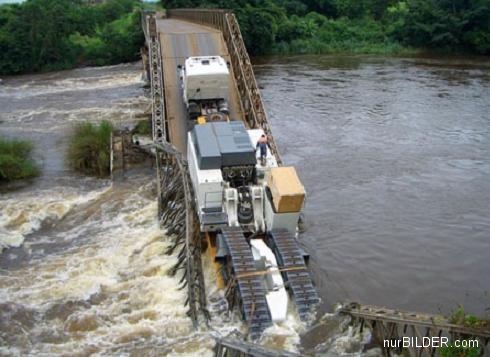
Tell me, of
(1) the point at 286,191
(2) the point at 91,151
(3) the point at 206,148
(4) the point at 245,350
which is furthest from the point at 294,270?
(2) the point at 91,151

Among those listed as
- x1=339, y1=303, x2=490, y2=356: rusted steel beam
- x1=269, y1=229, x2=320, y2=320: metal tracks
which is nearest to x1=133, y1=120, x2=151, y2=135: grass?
x1=269, y1=229, x2=320, y2=320: metal tracks

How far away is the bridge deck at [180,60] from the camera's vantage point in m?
25.6

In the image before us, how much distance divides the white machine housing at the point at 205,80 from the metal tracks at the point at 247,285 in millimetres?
10116

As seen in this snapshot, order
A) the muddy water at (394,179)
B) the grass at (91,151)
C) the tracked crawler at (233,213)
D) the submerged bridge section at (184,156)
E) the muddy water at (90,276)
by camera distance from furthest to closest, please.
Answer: the grass at (91,151) → the muddy water at (394,179) → the tracked crawler at (233,213) → the muddy water at (90,276) → the submerged bridge section at (184,156)

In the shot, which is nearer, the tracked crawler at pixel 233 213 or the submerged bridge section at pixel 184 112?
the tracked crawler at pixel 233 213

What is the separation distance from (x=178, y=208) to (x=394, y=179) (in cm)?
958

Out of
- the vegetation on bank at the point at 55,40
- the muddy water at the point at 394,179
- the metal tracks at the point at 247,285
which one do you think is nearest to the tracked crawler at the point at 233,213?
the metal tracks at the point at 247,285

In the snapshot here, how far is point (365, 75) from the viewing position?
4456cm

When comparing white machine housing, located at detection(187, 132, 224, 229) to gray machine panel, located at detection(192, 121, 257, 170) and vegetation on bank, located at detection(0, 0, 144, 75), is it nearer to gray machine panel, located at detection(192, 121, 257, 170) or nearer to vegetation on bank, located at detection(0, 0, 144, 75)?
gray machine panel, located at detection(192, 121, 257, 170)

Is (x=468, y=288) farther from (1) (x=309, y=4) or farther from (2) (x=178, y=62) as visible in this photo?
(1) (x=309, y=4)

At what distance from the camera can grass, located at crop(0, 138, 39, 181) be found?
80.6 feet

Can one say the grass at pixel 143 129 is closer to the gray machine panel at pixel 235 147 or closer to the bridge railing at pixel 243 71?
the bridge railing at pixel 243 71

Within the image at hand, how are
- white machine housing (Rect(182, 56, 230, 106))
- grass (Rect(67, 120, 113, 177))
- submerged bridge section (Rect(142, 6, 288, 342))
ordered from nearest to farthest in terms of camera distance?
submerged bridge section (Rect(142, 6, 288, 342)), white machine housing (Rect(182, 56, 230, 106)), grass (Rect(67, 120, 113, 177))

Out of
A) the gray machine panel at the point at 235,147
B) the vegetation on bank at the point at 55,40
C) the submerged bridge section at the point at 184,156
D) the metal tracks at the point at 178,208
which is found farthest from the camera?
the vegetation on bank at the point at 55,40
